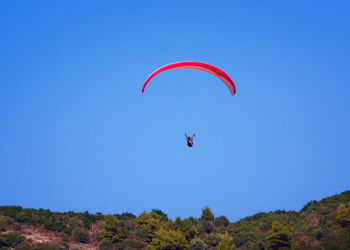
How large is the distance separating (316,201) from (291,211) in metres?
4.02

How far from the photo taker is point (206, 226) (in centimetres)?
7344

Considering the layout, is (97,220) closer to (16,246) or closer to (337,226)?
(16,246)

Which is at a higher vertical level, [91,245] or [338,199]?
[338,199]

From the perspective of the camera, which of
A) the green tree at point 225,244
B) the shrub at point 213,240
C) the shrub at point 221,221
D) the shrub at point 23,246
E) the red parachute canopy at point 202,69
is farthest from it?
the shrub at point 221,221

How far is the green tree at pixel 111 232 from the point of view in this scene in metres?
63.4

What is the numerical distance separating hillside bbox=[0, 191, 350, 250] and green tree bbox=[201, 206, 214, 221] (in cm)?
564

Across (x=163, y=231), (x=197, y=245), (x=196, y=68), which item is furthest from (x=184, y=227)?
(x=196, y=68)

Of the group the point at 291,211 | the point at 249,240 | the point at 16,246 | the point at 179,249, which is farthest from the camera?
the point at 291,211

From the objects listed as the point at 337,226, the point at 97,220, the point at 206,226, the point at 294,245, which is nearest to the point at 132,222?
the point at 97,220

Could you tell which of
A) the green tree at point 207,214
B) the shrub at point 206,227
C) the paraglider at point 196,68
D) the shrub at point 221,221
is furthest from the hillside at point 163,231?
the paraglider at point 196,68

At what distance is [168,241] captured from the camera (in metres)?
60.4

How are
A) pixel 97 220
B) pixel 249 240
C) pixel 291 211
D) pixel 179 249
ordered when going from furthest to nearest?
pixel 291 211, pixel 97 220, pixel 249 240, pixel 179 249

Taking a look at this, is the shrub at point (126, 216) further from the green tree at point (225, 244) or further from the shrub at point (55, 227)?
the green tree at point (225, 244)

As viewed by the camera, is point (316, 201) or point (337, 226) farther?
point (316, 201)
